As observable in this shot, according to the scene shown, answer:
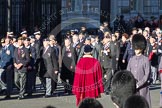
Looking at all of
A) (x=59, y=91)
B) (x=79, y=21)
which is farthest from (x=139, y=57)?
(x=79, y=21)

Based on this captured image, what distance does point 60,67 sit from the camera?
1695cm

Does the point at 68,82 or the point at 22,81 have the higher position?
the point at 22,81

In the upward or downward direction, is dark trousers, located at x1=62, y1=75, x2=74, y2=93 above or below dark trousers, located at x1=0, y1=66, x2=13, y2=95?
below

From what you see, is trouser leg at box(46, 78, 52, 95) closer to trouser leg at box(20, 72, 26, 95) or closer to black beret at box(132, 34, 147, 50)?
trouser leg at box(20, 72, 26, 95)

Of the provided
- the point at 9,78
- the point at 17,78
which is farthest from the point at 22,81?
the point at 9,78

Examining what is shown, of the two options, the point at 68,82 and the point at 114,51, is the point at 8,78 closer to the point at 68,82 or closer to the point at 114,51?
the point at 68,82

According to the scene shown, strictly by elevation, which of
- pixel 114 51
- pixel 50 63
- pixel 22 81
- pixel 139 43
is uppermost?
pixel 139 43

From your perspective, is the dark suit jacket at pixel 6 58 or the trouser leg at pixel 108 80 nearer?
the dark suit jacket at pixel 6 58

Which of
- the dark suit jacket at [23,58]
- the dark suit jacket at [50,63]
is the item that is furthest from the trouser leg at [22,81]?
the dark suit jacket at [50,63]

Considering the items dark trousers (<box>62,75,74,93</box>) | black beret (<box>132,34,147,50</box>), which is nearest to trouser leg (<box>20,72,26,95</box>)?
dark trousers (<box>62,75,74,93</box>)

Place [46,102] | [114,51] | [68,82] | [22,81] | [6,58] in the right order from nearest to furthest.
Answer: [46,102] → [6,58] → [22,81] → [68,82] → [114,51]

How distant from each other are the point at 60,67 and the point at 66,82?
1.98 feet

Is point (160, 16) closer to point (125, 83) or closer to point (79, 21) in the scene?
point (79, 21)

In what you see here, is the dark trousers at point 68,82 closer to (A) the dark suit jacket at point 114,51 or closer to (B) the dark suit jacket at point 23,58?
(A) the dark suit jacket at point 114,51
